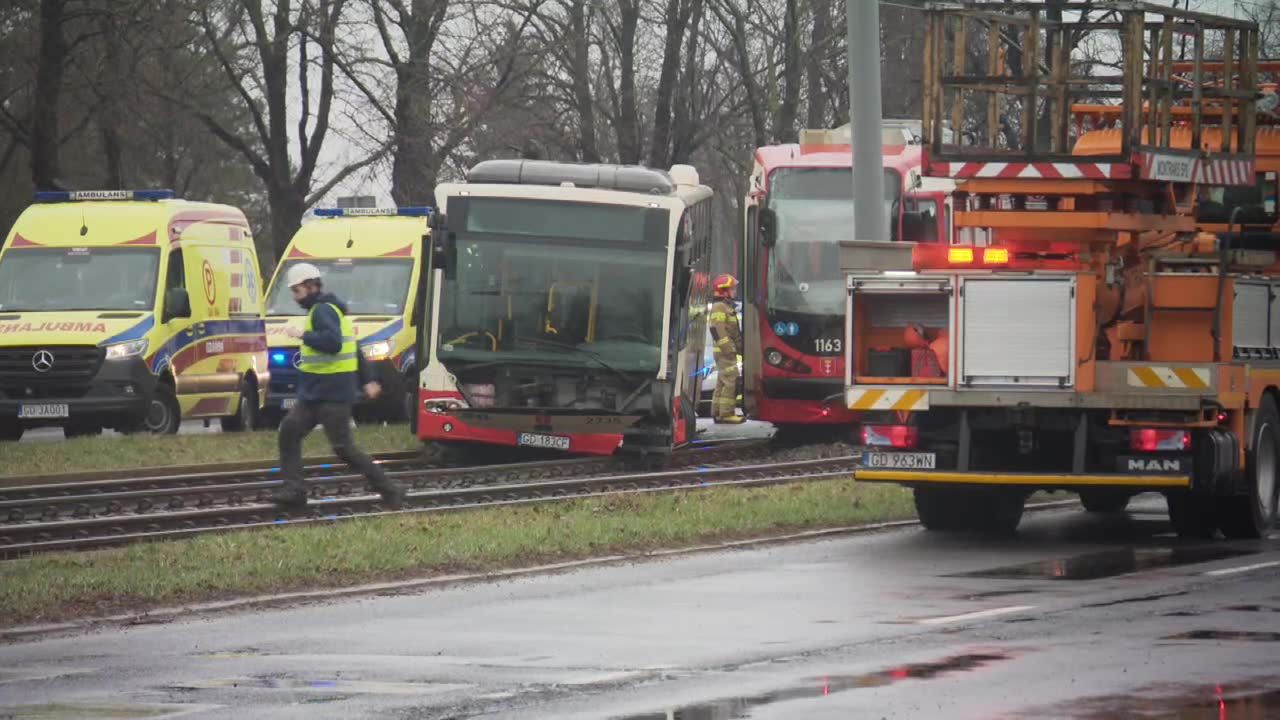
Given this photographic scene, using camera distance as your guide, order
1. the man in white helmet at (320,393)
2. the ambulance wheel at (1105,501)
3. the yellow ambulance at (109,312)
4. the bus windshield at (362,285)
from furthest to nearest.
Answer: the bus windshield at (362,285) < the yellow ambulance at (109,312) < the ambulance wheel at (1105,501) < the man in white helmet at (320,393)

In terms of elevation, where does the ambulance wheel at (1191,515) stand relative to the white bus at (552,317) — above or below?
below

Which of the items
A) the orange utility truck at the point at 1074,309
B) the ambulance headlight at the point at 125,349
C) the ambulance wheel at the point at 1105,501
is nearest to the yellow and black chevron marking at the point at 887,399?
the orange utility truck at the point at 1074,309

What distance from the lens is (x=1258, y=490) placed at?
663 inches

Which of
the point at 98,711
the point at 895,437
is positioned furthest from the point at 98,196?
the point at 98,711

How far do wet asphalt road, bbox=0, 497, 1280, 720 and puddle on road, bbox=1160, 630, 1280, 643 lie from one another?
0.09 ft

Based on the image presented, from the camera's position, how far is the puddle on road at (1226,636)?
36.2ft

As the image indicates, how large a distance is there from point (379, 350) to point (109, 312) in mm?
3693

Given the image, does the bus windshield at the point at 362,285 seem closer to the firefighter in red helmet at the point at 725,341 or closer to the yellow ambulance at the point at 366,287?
the yellow ambulance at the point at 366,287

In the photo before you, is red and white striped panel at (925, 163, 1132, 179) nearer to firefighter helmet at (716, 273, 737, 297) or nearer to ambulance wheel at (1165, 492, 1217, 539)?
ambulance wheel at (1165, 492, 1217, 539)

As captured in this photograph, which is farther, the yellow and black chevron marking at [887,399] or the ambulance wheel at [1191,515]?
the ambulance wheel at [1191,515]

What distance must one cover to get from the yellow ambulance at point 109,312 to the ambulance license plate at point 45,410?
0.01 m

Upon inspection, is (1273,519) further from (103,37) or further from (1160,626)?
(103,37)

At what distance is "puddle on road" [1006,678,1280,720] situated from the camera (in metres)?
8.79

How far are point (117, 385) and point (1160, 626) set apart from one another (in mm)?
18263
